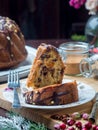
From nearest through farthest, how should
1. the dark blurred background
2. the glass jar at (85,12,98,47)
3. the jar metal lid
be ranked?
the jar metal lid
the glass jar at (85,12,98,47)
the dark blurred background

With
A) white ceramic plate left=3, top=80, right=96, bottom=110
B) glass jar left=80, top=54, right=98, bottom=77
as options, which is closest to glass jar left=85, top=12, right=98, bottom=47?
glass jar left=80, top=54, right=98, bottom=77

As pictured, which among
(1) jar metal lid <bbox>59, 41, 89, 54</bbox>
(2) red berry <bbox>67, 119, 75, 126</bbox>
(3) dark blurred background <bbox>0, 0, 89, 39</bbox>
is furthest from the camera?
(3) dark blurred background <bbox>0, 0, 89, 39</bbox>

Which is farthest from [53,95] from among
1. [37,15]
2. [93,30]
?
[37,15]

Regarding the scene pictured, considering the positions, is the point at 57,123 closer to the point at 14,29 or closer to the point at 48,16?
the point at 14,29

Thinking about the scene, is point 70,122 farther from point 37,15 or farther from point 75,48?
point 37,15

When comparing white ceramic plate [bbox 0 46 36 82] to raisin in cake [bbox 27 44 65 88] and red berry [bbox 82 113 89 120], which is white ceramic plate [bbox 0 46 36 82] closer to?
raisin in cake [bbox 27 44 65 88]

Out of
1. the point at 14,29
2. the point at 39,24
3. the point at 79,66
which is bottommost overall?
the point at 39,24

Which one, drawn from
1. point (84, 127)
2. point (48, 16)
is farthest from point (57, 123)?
point (48, 16)
